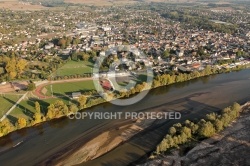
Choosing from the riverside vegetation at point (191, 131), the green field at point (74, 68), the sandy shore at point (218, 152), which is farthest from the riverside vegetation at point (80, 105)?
the green field at point (74, 68)

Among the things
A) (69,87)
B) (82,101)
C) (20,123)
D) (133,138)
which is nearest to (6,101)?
(20,123)

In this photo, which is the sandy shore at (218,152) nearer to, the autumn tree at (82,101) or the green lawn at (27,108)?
the autumn tree at (82,101)

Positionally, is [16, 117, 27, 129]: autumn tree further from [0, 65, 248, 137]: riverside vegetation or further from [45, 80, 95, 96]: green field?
[45, 80, 95, 96]: green field

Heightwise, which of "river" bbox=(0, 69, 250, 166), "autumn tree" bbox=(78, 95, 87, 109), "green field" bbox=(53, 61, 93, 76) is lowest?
"river" bbox=(0, 69, 250, 166)

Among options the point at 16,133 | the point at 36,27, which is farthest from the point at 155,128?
the point at 36,27

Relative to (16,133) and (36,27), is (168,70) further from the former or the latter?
(36,27)

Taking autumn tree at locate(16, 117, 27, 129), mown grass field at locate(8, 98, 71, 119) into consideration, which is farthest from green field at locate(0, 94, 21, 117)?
autumn tree at locate(16, 117, 27, 129)
